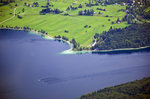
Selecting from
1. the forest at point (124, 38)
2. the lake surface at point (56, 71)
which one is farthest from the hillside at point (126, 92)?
the forest at point (124, 38)

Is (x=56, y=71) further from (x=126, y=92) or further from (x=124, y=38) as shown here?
(x=124, y=38)

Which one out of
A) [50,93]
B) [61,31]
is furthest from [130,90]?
[61,31]

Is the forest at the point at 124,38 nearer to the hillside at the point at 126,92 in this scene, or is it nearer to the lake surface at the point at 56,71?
the lake surface at the point at 56,71

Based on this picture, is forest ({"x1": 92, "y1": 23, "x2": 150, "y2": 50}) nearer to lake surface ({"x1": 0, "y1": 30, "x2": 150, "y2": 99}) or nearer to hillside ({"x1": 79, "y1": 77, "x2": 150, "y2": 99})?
lake surface ({"x1": 0, "y1": 30, "x2": 150, "y2": 99})

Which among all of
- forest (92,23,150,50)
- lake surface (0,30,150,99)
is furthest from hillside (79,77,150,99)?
forest (92,23,150,50)

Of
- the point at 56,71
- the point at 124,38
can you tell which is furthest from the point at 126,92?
the point at 124,38

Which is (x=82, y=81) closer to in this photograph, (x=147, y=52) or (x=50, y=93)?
(x=50, y=93)
